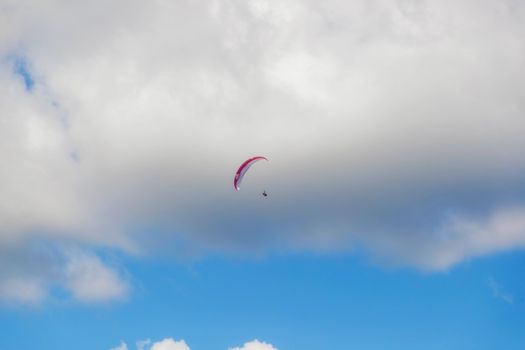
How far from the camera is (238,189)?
119312mm

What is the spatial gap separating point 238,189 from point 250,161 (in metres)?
6.30

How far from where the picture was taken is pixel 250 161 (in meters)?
121
